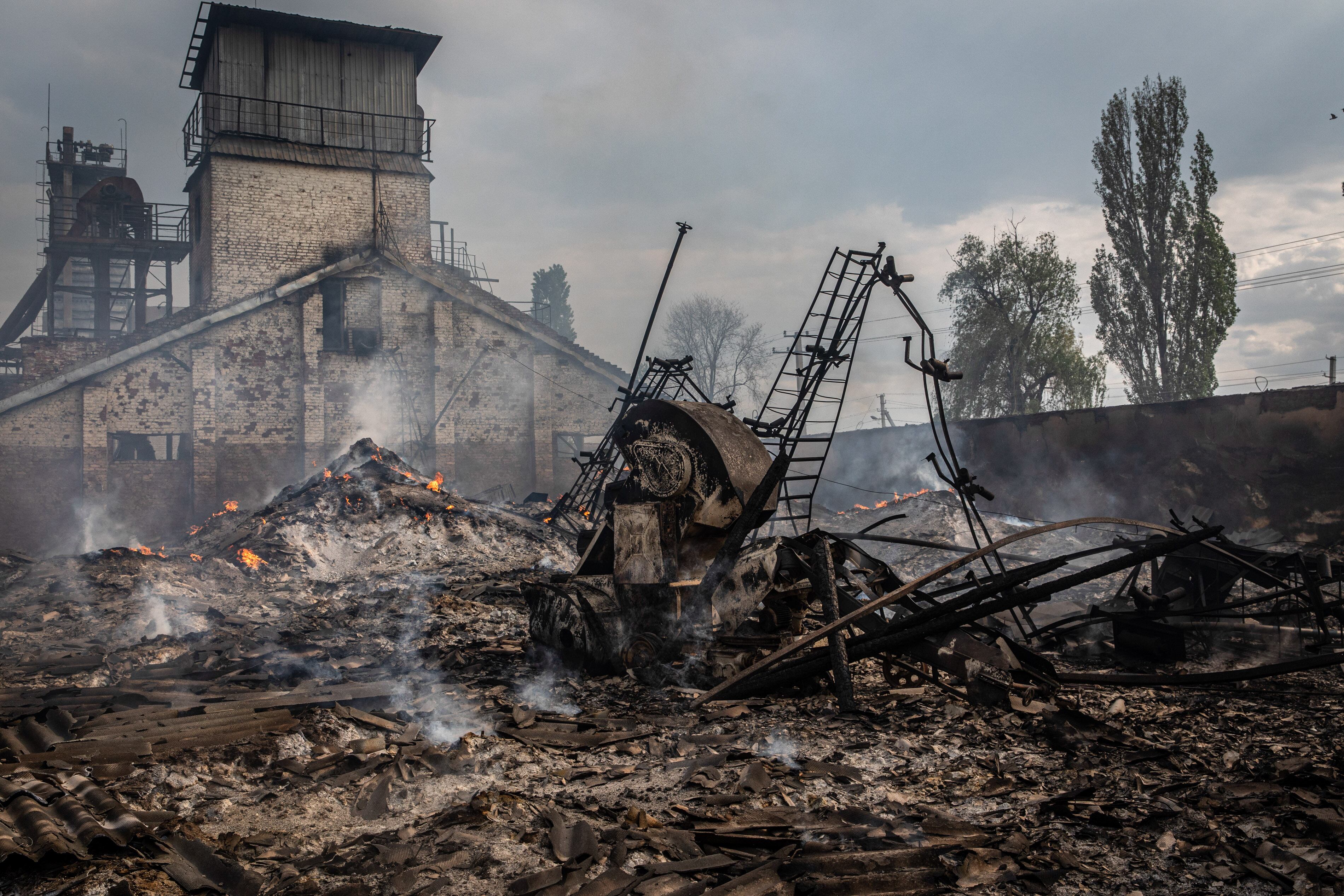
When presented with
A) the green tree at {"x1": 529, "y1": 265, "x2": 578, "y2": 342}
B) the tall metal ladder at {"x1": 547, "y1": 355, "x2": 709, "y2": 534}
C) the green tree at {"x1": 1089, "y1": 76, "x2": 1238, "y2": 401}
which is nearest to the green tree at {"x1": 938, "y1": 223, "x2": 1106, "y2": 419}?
the green tree at {"x1": 1089, "y1": 76, "x2": 1238, "y2": 401}

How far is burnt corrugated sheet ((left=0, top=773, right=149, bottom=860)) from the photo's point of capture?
367 cm

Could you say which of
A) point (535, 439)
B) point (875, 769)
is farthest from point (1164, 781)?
point (535, 439)

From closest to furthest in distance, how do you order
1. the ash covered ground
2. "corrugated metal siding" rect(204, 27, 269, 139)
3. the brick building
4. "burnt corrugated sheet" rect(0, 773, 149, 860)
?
"burnt corrugated sheet" rect(0, 773, 149, 860), the ash covered ground, the brick building, "corrugated metal siding" rect(204, 27, 269, 139)

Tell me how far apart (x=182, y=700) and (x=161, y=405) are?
785 inches

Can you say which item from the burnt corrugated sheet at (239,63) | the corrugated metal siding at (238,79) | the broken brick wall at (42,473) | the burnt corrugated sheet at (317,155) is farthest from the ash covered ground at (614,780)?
the burnt corrugated sheet at (239,63)

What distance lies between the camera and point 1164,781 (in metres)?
4.80

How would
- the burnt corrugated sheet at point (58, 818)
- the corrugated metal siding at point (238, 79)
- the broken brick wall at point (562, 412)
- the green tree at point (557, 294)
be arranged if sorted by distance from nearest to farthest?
the burnt corrugated sheet at point (58, 818)
the corrugated metal siding at point (238, 79)
the broken brick wall at point (562, 412)
the green tree at point (557, 294)

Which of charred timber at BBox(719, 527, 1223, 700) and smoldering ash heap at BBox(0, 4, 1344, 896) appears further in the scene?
charred timber at BBox(719, 527, 1223, 700)

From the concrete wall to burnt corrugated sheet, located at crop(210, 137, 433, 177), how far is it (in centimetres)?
2099

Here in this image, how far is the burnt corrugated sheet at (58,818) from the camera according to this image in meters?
3.67

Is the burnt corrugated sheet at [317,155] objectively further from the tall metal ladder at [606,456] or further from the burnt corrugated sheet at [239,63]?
the tall metal ladder at [606,456]

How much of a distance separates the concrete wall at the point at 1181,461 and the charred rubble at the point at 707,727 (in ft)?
19.0

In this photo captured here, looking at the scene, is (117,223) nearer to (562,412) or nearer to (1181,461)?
(562,412)

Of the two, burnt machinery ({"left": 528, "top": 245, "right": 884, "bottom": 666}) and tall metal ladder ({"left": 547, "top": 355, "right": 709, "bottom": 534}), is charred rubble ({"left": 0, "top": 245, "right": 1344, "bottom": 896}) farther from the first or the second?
tall metal ladder ({"left": 547, "top": 355, "right": 709, "bottom": 534})
